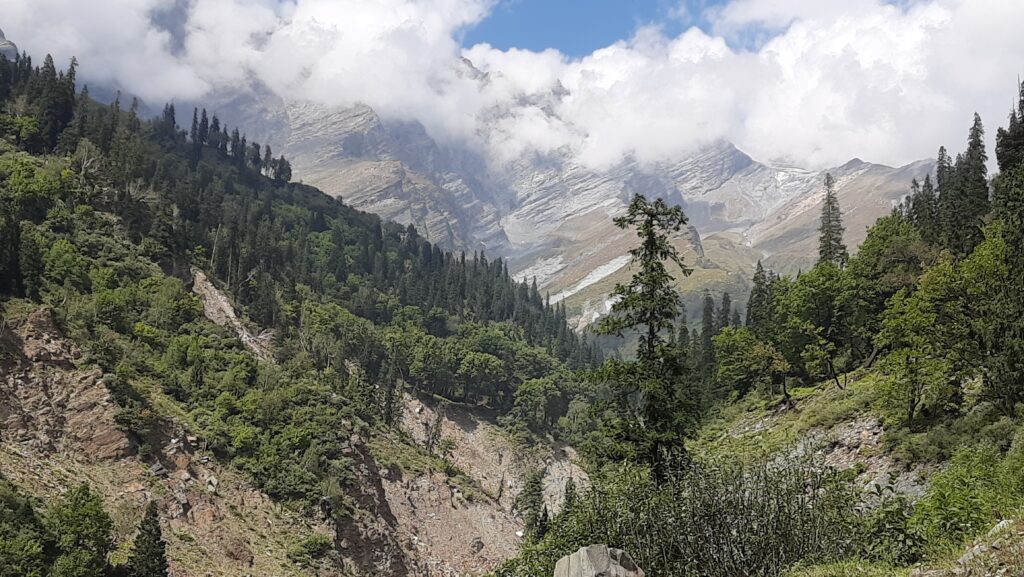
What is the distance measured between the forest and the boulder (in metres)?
2.34

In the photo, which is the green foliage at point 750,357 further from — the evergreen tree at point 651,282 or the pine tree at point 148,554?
the pine tree at point 148,554

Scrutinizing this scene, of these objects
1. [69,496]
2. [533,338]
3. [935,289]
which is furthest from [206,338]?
[533,338]

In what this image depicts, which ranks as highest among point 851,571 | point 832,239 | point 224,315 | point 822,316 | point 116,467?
point 224,315

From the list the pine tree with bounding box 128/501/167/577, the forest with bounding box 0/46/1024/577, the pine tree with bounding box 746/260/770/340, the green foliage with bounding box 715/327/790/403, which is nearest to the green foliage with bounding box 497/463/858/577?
the forest with bounding box 0/46/1024/577

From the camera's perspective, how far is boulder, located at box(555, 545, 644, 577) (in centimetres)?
1542

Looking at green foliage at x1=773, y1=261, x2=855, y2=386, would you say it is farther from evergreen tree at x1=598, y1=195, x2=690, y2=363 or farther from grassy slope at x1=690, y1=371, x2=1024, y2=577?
evergreen tree at x1=598, y1=195, x2=690, y2=363

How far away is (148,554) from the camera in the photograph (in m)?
45.7

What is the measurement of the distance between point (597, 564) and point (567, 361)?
7090 inches

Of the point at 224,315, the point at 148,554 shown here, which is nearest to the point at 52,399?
the point at 148,554

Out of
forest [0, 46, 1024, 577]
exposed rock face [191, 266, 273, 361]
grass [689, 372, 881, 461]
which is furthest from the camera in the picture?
exposed rock face [191, 266, 273, 361]

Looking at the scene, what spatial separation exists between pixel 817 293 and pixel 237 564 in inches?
2320

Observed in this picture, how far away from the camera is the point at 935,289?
3541cm

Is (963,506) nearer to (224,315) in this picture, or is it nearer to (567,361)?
(224,315)

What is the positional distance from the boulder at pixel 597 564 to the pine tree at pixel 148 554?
132 ft
